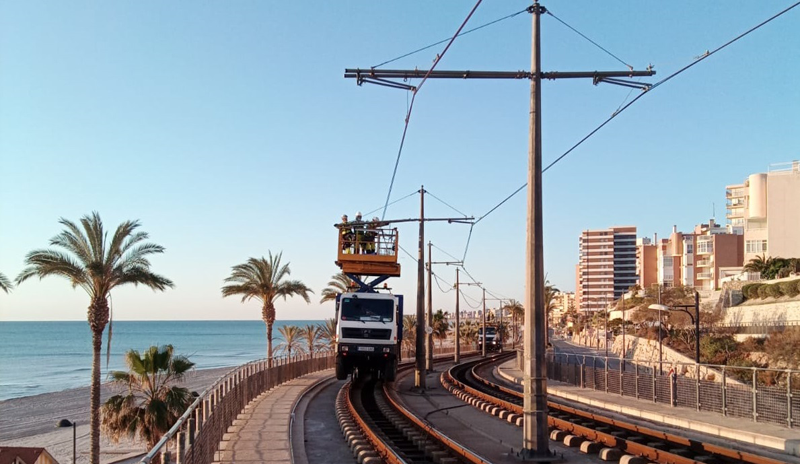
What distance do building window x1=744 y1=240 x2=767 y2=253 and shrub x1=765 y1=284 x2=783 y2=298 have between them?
35.5m

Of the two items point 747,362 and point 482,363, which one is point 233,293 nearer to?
point 482,363

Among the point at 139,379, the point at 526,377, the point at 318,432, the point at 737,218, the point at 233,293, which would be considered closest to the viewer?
the point at 526,377

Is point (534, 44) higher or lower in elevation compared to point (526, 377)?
higher

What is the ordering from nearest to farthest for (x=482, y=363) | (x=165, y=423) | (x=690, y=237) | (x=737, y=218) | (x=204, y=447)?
(x=204, y=447)
(x=165, y=423)
(x=482, y=363)
(x=737, y=218)
(x=690, y=237)

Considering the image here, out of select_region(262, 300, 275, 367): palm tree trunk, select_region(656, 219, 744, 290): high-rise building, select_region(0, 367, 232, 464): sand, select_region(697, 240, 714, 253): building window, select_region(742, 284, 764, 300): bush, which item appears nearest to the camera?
select_region(0, 367, 232, 464): sand

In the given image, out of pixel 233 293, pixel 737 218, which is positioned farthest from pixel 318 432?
pixel 737 218

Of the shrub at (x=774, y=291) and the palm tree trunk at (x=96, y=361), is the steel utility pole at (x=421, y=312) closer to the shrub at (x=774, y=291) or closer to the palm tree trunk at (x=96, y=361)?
the palm tree trunk at (x=96, y=361)

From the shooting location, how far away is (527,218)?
43.4 feet

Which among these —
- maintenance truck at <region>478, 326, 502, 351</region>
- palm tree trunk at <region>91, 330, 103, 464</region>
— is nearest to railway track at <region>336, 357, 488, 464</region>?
palm tree trunk at <region>91, 330, 103, 464</region>

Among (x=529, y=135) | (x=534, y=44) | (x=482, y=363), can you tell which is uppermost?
(x=534, y=44)

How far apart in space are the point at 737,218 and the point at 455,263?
8407 cm

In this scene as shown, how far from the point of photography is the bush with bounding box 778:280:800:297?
4534 cm

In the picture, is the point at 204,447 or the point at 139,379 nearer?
the point at 204,447

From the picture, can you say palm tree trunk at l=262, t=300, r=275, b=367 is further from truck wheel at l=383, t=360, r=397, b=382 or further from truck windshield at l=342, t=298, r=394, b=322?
truck wheel at l=383, t=360, r=397, b=382
